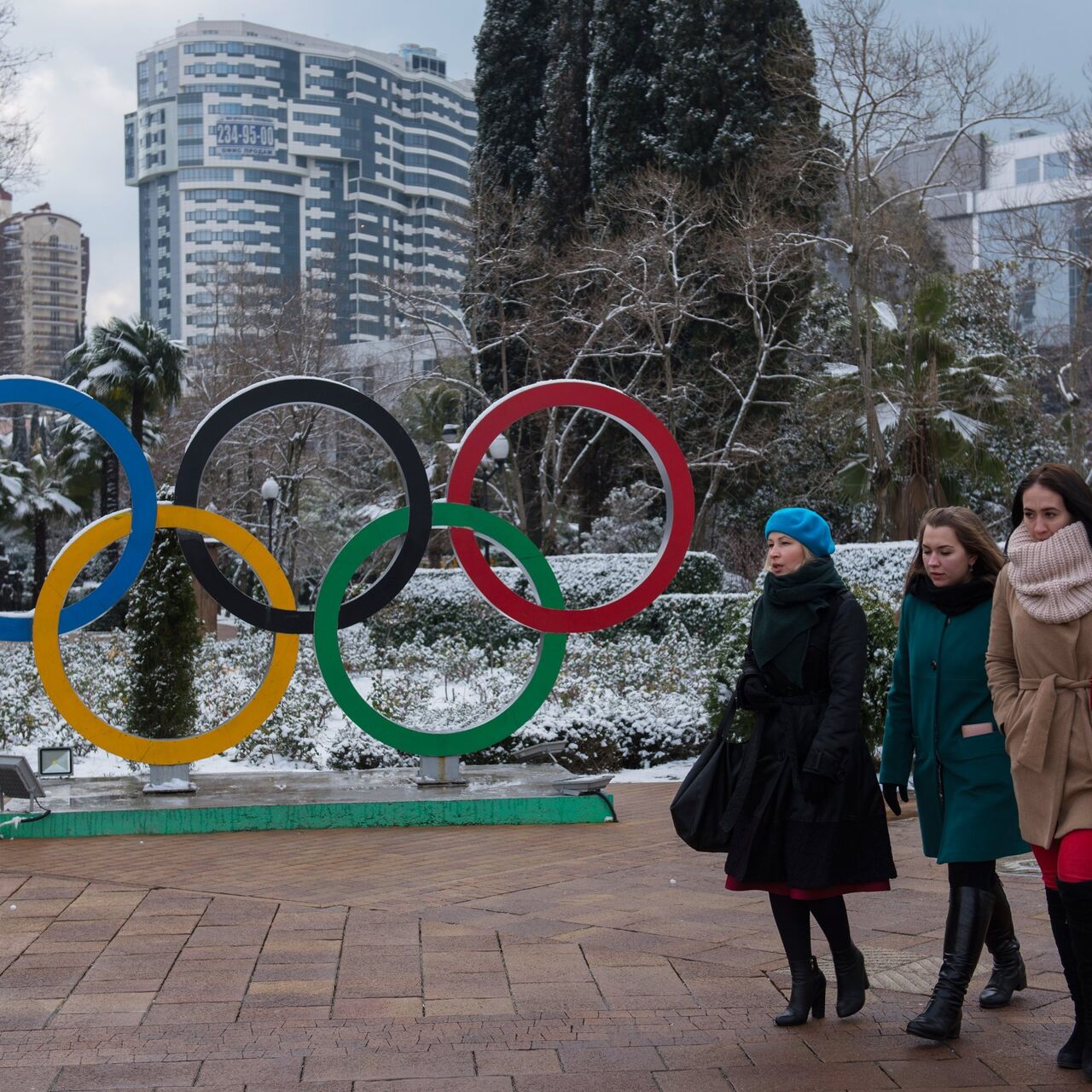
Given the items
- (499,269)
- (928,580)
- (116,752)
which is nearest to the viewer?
(928,580)

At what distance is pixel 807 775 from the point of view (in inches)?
162

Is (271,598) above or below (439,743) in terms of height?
above

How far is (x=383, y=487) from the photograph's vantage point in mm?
32219

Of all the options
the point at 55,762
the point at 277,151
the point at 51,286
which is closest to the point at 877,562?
the point at 55,762

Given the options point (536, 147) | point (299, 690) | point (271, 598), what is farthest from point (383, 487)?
point (271, 598)

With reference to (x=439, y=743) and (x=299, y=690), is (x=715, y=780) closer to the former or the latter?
(x=439, y=743)

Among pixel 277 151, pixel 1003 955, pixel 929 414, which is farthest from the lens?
pixel 277 151

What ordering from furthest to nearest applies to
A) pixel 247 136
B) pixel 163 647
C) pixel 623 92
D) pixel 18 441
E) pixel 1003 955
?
pixel 247 136
pixel 18 441
pixel 623 92
pixel 163 647
pixel 1003 955

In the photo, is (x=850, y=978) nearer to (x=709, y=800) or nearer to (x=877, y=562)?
(x=709, y=800)

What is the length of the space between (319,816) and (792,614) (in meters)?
4.48

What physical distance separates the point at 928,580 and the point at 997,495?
819 inches

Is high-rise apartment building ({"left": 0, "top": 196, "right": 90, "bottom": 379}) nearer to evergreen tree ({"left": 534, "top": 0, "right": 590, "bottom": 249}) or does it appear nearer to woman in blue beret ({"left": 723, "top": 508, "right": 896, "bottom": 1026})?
evergreen tree ({"left": 534, "top": 0, "right": 590, "bottom": 249})

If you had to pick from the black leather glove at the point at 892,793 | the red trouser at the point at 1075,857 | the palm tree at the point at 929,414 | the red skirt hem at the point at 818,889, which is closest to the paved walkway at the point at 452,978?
the red skirt hem at the point at 818,889

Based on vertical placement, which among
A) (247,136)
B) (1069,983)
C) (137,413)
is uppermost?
(247,136)
